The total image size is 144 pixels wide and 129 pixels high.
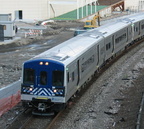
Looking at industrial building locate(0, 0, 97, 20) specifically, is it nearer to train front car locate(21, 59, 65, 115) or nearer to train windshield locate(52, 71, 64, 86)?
train front car locate(21, 59, 65, 115)

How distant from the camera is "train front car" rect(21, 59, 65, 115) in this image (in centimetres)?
1514

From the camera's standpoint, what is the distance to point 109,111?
52.9 feet

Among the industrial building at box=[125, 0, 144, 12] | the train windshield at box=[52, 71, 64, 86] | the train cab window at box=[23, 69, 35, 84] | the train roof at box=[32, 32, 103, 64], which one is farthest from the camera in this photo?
the industrial building at box=[125, 0, 144, 12]

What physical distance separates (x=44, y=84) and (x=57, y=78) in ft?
1.99

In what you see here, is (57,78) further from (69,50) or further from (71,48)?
(71,48)

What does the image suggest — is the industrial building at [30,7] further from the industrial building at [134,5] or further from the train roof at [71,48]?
the train roof at [71,48]

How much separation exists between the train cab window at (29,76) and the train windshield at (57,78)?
2.95ft

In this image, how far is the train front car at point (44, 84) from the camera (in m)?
15.1

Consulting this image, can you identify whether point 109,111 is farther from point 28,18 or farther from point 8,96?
point 28,18

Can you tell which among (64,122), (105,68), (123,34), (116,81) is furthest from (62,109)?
(123,34)

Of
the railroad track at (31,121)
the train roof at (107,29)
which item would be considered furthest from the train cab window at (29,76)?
the train roof at (107,29)

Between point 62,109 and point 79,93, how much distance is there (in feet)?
11.1

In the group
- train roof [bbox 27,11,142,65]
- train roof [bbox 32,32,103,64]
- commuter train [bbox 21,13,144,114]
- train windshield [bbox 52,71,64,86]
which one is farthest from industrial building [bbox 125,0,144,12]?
train windshield [bbox 52,71,64,86]

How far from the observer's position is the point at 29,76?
1545cm
